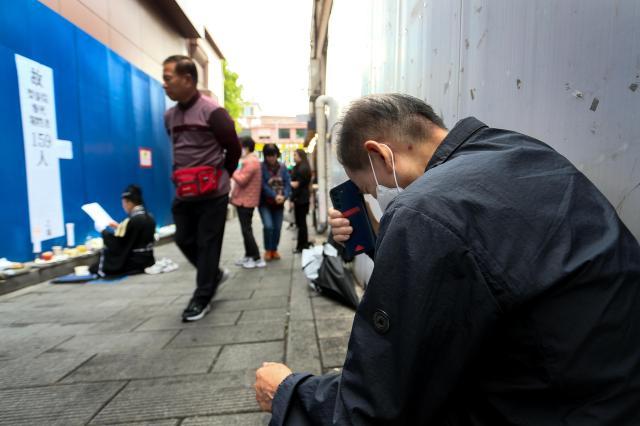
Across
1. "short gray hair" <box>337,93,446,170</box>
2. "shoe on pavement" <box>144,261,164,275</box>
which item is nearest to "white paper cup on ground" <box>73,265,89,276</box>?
"shoe on pavement" <box>144,261,164,275</box>

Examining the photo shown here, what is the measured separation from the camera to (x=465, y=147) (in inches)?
34.6

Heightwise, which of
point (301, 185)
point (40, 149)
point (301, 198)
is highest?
point (40, 149)

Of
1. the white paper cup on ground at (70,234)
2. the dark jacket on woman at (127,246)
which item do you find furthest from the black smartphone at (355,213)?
the white paper cup on ground at (70,234)

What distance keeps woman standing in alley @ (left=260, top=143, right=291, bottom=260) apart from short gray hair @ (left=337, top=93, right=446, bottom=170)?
4327 mm

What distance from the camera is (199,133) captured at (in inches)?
119

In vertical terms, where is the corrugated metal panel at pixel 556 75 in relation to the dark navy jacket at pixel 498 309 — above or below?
above

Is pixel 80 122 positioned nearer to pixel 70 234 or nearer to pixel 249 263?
pixel 70 234

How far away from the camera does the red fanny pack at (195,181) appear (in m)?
2.95

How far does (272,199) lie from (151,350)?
310 cm

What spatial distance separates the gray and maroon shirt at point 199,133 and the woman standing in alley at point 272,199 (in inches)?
89.0

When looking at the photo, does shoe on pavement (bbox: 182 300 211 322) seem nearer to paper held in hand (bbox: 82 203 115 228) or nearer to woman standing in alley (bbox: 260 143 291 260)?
woman standing in alley (bbox: 260 143 291 260)

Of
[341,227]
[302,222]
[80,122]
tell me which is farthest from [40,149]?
[341,227]

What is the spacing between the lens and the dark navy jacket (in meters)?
0.63

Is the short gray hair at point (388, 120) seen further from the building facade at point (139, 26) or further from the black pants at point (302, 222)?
the building facade at point (139, 26)
